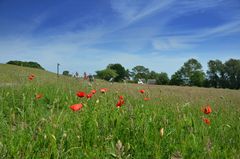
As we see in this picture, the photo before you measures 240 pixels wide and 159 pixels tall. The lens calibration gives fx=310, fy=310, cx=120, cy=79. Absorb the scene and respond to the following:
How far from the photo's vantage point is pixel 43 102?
616cm

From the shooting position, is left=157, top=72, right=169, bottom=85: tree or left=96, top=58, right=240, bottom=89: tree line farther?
left=157, top=72, right=169, bottom=85: tree

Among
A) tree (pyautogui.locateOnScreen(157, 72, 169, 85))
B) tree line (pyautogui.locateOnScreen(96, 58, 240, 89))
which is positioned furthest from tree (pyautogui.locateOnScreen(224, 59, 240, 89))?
tree (pyautogui.locateOnScreen(157, 72, 169, 85))

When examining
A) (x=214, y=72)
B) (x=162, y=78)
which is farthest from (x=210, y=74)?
(x=162, y=78)

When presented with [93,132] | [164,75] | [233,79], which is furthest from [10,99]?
[164,75]

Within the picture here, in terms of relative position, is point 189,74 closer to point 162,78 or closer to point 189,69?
point 189,69

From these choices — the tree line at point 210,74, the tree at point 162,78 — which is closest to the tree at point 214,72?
the tree line at point 210,74

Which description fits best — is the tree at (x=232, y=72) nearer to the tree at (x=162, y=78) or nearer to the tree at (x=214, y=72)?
the tree at (x=214, y=72)

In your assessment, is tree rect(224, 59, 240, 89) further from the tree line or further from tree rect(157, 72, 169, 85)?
tree rect(157, 72, 169, 85)

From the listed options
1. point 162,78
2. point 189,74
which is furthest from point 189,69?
point 162,78

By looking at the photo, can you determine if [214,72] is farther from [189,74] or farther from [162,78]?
[162,78]

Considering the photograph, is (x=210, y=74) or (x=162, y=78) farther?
(x=162, y=78)

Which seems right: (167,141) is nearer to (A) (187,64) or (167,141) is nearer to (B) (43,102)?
(B) (43,102)

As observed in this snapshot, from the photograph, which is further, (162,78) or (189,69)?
(162,78)

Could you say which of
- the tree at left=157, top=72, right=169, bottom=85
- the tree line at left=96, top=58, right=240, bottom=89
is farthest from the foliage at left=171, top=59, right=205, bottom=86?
the tree at left=157, top=72, right=169, bottom=85
